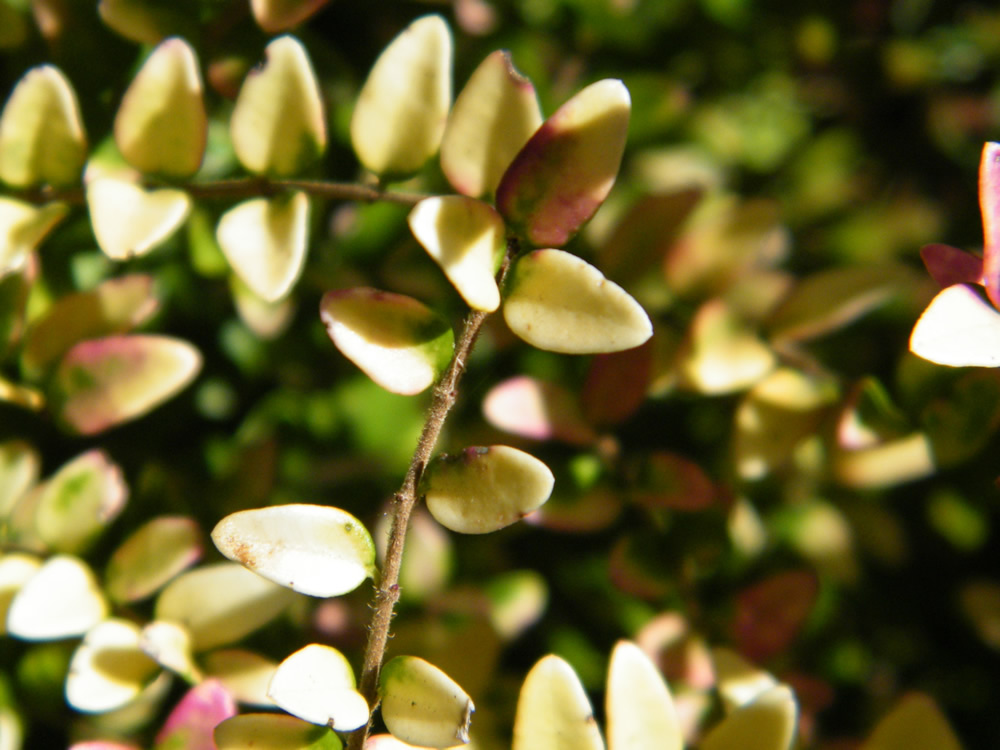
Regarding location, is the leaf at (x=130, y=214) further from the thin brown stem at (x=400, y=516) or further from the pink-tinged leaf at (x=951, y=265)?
the pink-tinged leaf at (x=951, y=265)

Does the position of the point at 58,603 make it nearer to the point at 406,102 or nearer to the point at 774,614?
the point at 406,102

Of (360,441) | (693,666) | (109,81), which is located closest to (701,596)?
(693,666)

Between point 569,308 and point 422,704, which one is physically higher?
point 569,308

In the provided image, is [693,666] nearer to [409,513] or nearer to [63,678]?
[409,513]

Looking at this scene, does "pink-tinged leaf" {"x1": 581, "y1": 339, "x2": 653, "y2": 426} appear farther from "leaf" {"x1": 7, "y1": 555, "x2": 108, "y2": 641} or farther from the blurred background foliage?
"leaf" {"x1": 7, "y1": 555, "x2": 108, "y2": 641}

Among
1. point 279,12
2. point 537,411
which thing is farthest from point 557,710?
point 279,12

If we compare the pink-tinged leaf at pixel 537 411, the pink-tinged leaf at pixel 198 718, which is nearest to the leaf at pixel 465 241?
the pink-tinged leaf at pixel 537 411

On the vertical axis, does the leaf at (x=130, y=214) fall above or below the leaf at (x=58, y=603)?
above
